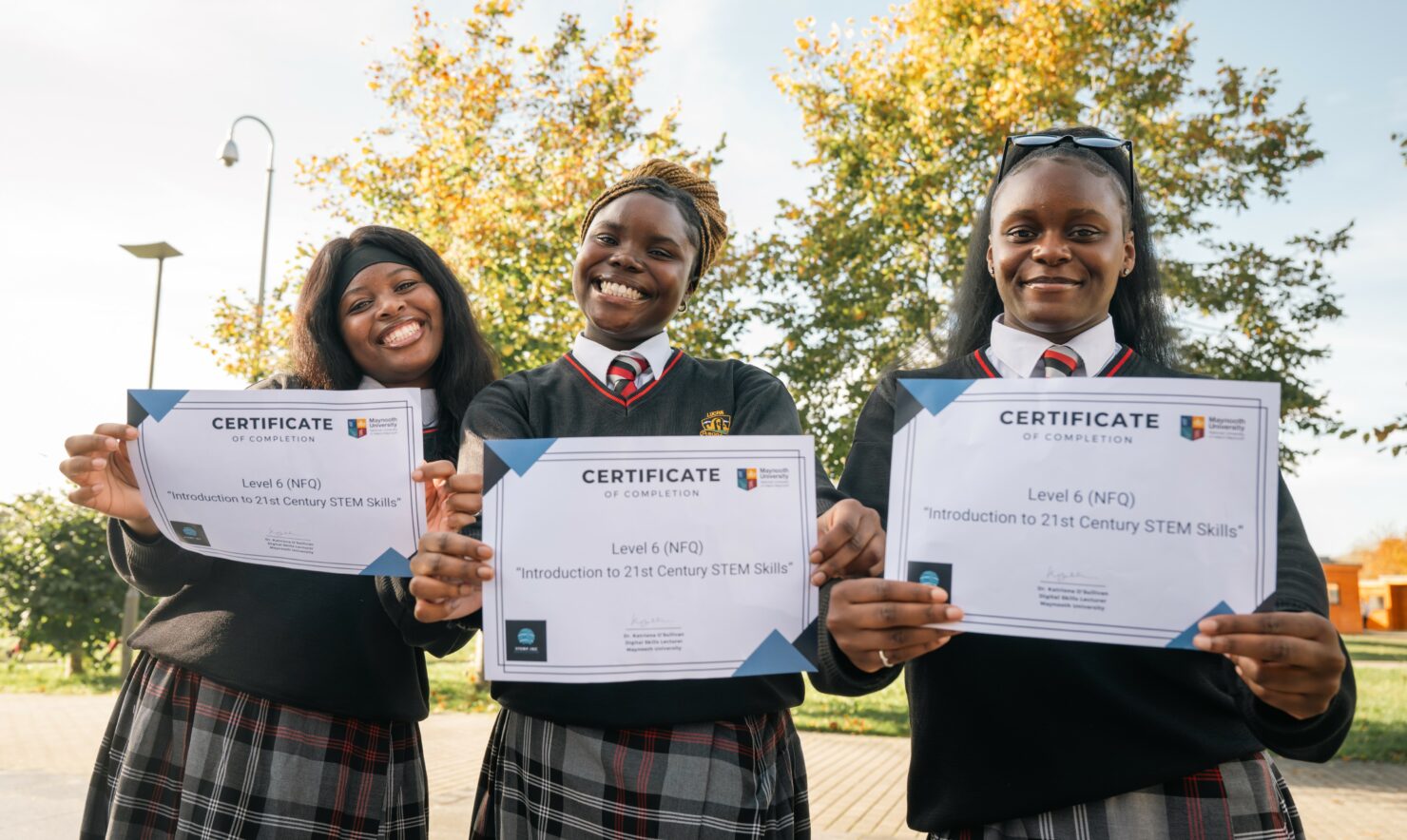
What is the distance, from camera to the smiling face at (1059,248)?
1.89 meters

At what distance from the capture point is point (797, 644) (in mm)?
1846

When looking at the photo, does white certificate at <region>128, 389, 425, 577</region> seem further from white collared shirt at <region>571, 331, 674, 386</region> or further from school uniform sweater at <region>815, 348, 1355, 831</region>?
school uniform sweater at <region>815, 348, 1355, 831</region>

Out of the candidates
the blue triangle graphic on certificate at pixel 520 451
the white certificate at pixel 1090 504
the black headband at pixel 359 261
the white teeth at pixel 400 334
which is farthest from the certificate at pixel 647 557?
the black headband at pixel 359 261

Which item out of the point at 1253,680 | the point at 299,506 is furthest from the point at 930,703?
the point at 299,506

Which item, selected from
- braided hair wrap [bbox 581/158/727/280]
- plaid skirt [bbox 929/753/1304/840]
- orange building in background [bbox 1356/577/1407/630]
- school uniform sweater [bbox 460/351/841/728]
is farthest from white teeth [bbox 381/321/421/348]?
orange building in background [bbox 1356/577/1407/630]

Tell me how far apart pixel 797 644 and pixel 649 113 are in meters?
9.98

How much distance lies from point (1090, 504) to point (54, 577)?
13584 mm

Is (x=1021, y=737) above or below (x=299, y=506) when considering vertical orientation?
below

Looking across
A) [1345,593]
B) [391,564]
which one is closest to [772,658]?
[391,564]

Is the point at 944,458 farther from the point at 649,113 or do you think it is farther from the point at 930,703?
the point at 649,113

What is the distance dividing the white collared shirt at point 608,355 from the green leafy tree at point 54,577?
1205 cm

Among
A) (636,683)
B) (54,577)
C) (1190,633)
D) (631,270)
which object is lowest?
(54,577)

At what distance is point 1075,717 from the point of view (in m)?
1.72

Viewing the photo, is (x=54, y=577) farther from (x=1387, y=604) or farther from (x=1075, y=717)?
(x=1387, y=604)
